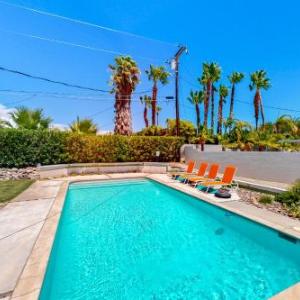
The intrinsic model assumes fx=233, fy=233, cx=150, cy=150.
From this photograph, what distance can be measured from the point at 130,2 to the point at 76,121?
30.9ft

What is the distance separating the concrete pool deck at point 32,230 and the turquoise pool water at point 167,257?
29 cm

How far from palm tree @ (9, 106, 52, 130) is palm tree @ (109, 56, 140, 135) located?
8.97m

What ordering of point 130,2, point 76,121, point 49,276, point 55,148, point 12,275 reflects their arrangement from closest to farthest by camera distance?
point 12,275, point 49,276, point 130,2, point 55,148, point 76,121

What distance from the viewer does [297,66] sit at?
20391 millimetres

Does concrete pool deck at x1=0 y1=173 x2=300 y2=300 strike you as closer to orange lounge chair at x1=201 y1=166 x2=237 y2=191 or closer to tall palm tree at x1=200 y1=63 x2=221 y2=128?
orange lounge chair at x1=201 y1=166 x2=237 y2=191

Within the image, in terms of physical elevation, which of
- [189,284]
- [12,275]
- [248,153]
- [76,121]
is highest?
[76,121]

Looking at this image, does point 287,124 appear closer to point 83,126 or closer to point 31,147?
point 83,126

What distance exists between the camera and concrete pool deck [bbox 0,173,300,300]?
3404 millimetres

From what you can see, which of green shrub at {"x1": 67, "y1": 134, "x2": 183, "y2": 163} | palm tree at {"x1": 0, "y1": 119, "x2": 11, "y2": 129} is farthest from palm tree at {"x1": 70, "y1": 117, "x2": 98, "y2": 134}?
palm tree at {"x1": 0, "y1": 119, "x2": 11, "y2": 129}

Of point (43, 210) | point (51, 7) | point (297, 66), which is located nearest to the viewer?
point (43, 210)

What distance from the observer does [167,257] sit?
5160 millimetres

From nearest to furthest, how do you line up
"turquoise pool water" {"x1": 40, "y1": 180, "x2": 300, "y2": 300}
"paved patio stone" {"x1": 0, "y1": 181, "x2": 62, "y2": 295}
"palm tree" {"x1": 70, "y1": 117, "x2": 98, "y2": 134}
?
"paved patio stone" {"x1": 0, "y1": 181, "x2": 62, "y2": 295}, "turquoise pool water" {"x1": 40, "y1": 180, "x2": 300, "y2": 300}, "palm tree" {"x1": 70, "y1": 117, "x2": 98, "y2": 134}

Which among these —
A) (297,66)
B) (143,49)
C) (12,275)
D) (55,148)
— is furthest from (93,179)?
(297,66)

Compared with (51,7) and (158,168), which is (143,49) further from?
(158,168)
